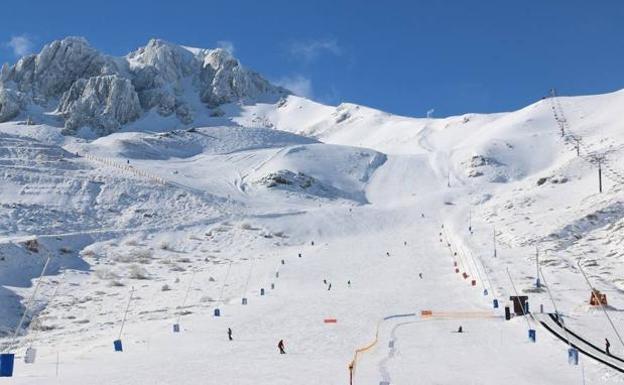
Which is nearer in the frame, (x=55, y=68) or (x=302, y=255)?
(x=302, y=255)

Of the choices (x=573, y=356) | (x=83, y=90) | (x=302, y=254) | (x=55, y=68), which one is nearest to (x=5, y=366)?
(x=573, y=356)

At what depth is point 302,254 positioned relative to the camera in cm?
6969

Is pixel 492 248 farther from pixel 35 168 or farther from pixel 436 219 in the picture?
pixel 35 168

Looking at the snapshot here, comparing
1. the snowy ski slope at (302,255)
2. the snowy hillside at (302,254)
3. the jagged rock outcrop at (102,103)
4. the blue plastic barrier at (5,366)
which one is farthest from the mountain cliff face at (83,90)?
the blue plastic barrier at (5,366)

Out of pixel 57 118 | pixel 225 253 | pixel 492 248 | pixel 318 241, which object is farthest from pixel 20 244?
pixel 57 118

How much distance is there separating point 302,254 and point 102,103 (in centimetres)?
11537

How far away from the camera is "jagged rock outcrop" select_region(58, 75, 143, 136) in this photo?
15950 centimetres

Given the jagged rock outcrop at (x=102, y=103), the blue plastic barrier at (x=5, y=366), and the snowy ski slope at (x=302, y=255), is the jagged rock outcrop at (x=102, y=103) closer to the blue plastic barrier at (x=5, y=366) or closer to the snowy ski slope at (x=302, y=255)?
the snowy ski slope at (x=302, y=255)

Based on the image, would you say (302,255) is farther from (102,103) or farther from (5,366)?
(102,103)

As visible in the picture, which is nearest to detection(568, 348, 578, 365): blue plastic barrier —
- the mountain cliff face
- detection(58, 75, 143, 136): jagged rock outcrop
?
the mountain cliff face

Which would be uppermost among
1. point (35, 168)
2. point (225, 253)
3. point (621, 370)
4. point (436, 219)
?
point (35, 168)

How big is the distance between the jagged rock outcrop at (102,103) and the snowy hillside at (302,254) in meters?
1.57

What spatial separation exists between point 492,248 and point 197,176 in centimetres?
5913

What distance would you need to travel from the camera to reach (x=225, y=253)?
71.0m
